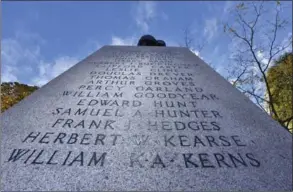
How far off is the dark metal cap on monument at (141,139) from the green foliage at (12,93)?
11.9 m

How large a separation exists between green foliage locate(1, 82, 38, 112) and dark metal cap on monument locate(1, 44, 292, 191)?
11921mm

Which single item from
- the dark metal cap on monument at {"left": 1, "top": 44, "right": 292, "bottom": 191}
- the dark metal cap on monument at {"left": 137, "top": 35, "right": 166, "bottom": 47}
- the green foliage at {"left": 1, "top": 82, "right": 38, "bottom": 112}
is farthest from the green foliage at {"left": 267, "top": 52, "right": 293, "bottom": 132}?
the green foliage at {"left": 1, "top": 82, "right": 38, "bottom": 112}

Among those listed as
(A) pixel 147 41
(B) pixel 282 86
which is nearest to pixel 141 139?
(A) pixel 147 41

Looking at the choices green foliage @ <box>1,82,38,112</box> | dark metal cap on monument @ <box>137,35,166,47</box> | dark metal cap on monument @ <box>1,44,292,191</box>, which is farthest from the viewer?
green foliage @ <box>1,82,38,112</box>

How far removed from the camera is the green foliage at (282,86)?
16031 mm

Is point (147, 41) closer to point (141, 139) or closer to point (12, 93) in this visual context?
point (141, 139)

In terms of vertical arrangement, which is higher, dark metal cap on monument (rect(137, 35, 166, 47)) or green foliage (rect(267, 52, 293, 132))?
green foliage (rect(267, 52, 293, 132))

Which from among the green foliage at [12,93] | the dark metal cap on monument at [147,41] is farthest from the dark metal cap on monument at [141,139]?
the green foliage at [12,93]

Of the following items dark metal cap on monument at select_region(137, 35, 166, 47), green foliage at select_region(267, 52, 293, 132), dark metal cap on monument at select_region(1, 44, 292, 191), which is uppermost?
green foliage at select_region(267, 52, 293, 132)

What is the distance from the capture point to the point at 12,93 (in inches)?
668

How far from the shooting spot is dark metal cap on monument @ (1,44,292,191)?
284 cm

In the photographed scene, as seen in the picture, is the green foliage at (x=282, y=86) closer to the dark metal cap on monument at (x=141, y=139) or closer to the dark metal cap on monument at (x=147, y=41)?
the dark metal cap on monument at (x=147, y=41)

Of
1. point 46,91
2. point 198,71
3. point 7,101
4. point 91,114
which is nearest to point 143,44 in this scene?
point 198,71

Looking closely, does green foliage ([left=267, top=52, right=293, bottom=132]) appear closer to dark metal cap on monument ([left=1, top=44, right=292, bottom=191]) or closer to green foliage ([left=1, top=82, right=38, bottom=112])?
dark metal cap on monument ([left=1, top=44, right=292, bottom=191])
